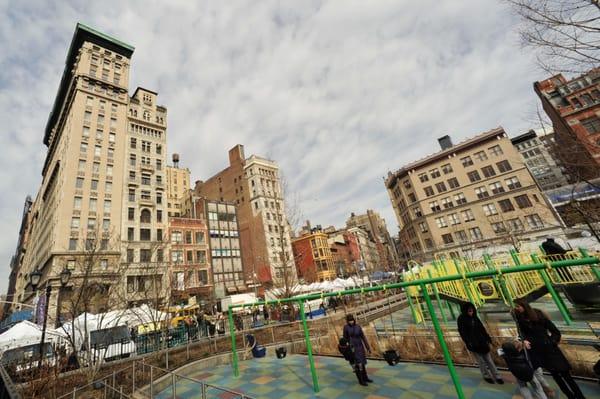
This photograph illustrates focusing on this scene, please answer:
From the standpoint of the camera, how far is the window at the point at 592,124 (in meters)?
40.2

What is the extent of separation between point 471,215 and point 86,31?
81.3m

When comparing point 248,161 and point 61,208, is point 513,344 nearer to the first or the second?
point 61,208

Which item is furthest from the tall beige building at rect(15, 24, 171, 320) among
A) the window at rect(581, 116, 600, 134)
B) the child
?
the window at rect(581, 116, 600, 134)

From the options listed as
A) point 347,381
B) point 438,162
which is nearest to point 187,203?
point 438,162

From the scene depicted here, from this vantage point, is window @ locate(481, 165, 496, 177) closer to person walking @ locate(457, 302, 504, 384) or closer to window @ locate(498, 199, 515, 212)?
window @ locate(498, 199, 515, 212)

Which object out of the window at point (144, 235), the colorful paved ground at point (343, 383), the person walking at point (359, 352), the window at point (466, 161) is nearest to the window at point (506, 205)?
the window at point (466, 161)

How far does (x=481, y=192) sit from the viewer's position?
165ft

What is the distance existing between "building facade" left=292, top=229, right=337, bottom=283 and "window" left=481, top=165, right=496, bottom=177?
38967mm

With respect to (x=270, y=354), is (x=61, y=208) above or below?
above

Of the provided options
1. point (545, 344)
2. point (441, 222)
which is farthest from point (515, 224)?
point (545, 344)

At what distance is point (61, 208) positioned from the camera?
3691 cm

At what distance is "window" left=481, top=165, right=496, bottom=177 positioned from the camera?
49975 millimetres

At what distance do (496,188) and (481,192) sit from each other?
2.43 meters

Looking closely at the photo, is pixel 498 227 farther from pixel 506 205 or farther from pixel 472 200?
pixel 472 200
